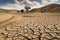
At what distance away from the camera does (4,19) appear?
9.03ft

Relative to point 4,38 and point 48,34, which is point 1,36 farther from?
point 48,34

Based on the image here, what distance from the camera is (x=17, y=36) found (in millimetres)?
1642

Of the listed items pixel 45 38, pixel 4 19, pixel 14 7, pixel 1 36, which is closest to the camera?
pixel 45 38

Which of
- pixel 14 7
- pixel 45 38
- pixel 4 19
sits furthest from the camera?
pixel 14 7

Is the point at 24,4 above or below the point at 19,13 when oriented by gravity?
above

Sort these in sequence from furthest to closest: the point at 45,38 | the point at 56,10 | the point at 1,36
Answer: the point at 56,10, the point at 1,36, the point at 45,38

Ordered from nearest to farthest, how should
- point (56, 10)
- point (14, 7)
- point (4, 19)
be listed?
point (4, 19) < point (14, 7) < point (56, 10)

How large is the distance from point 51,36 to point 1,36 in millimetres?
577

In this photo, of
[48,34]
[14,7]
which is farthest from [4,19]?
[48,34]

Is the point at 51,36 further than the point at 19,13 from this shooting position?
No

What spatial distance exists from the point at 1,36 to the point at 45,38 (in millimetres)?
514

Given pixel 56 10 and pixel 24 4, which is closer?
pixel 24 4

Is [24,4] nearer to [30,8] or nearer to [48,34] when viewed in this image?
[30,8]

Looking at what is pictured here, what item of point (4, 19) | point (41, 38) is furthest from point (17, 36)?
point (4, 19)
